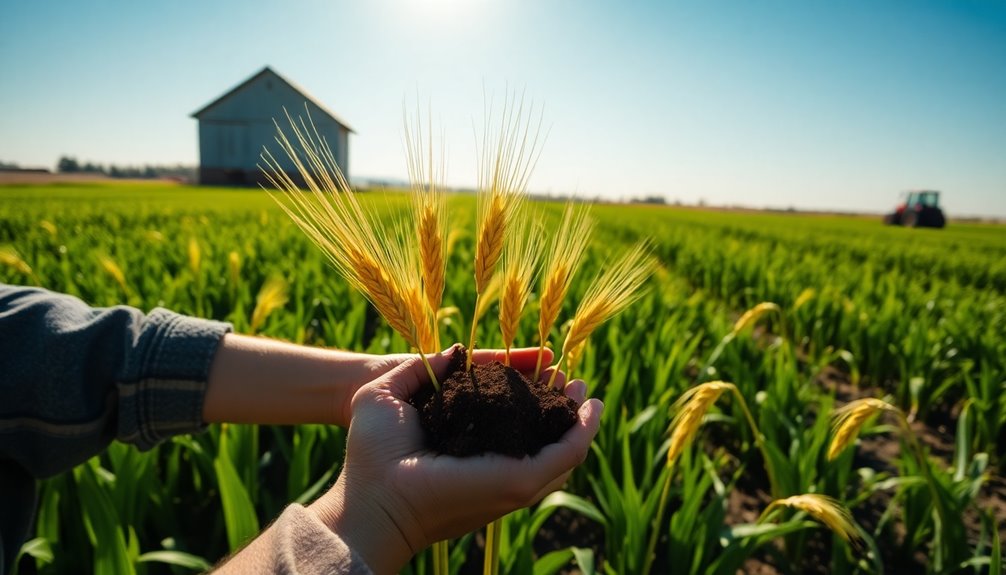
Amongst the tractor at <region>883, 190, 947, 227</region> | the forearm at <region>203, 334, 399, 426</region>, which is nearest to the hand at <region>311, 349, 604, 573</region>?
the forearm at <region>203, 334, 399, 426</region>

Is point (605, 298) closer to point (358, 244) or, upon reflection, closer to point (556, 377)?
point (556, 377)

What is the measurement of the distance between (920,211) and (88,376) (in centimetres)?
4563

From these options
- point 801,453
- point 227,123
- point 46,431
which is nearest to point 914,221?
A: point 801,453

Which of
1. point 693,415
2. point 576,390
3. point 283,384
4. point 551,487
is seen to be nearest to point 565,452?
point 551,487

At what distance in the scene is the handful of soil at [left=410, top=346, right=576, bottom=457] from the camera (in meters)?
Result: 0.89

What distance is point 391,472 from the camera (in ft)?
2.88

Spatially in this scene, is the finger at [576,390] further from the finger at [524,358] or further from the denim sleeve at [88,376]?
the denim sleeve at [88,376]

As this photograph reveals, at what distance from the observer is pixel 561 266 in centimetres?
99

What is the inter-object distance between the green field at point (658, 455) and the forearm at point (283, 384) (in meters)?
0.25

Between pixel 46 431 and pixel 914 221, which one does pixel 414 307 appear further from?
pixel 914 221

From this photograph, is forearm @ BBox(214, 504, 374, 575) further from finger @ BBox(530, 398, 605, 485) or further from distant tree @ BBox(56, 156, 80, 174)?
distant tree @ BBox(56, 156, 80, 174)

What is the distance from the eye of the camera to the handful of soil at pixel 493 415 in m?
0.89

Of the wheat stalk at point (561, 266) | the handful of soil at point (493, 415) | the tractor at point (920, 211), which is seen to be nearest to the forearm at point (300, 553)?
the handful of soil at point (493, 415)

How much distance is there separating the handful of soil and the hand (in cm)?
2
